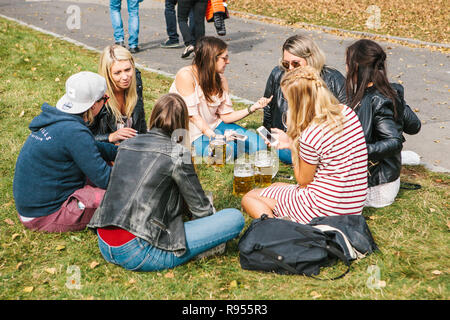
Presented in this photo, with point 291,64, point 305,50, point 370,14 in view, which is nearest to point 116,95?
point 291,64

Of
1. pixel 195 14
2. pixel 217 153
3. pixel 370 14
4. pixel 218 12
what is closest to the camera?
A: pixel 217 153

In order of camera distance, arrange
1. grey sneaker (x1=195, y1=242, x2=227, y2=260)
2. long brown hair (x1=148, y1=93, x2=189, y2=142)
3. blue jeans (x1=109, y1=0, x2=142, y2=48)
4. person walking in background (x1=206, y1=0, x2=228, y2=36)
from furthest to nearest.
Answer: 1. blue jeans (x1=109, y1=0, x2=142, y2=48)
2. person walking in background (x1=206, y1=0, x2=228, y2=36)
3. grey sneaker (x1=195, y1=242, x2=227, y2=260)
4. long brown hair (x1=148, y1=93, x2=189, y2=142)

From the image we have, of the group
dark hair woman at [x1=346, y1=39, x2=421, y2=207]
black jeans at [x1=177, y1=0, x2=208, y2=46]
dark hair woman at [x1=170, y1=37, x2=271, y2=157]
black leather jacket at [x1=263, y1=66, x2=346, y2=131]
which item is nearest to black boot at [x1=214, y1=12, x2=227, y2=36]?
black jeans at [x1=177, y1=0, x2=208, y2=46]

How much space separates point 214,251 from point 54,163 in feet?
4.69

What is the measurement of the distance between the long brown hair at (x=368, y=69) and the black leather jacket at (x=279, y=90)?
68cm

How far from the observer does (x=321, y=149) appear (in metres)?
3.80

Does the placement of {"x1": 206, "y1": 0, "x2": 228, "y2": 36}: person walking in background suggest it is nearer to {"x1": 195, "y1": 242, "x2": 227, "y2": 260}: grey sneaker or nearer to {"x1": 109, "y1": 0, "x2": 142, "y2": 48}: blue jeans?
{"x1": 109, "y1": 0, "x2": 142, "y2": 48}: blue jeans

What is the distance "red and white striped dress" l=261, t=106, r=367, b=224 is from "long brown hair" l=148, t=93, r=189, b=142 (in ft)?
3.17

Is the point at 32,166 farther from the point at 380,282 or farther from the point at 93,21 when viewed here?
the point at 93,21

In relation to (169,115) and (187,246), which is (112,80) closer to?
(169,115)

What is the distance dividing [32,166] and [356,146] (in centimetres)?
252

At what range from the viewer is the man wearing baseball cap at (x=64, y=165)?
12.5 ft

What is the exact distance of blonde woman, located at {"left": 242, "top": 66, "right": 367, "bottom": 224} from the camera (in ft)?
12.4
